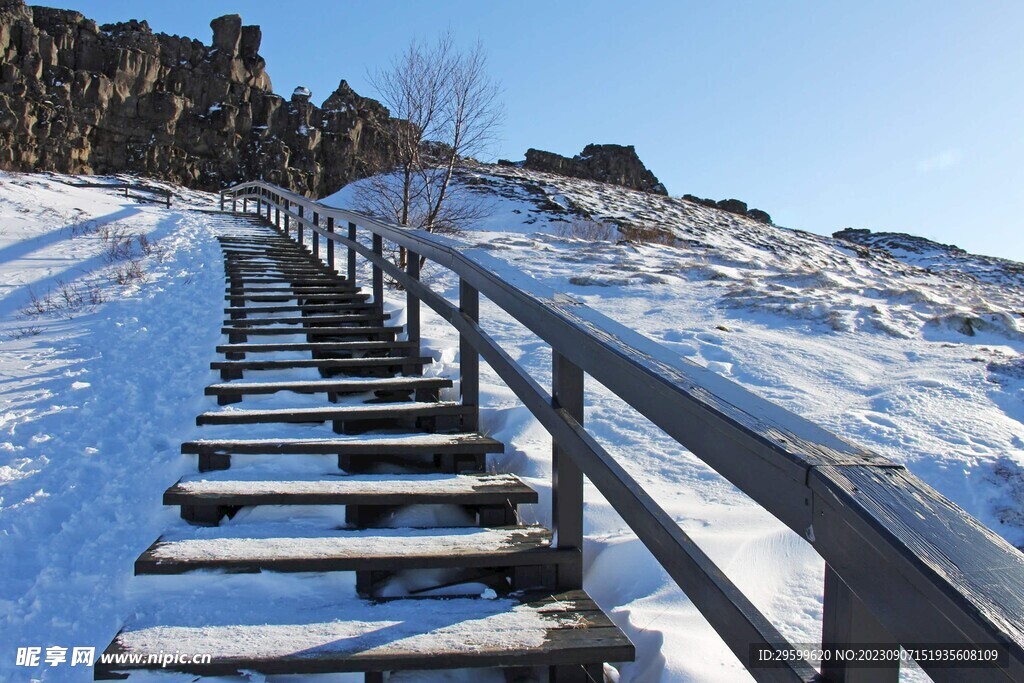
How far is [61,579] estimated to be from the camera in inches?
108

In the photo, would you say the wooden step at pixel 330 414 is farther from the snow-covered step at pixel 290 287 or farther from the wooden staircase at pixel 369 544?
the snow-covered step at pixel 290 287

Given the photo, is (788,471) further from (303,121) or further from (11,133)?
(303,121)

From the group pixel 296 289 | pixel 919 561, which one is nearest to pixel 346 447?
pixel 919 561

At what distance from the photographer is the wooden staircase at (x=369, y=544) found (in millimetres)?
2236

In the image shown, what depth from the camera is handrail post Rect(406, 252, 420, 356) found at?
5.54m

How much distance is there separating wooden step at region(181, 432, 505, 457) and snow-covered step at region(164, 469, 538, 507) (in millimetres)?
142

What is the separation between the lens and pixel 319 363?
201 inches

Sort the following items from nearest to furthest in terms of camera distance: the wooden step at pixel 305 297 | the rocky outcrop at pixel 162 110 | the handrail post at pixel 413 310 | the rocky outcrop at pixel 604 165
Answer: the handrail post at pixel 413 310
the wooden step at pixel 305 297
the rocky outcrop at pixel 162 110
the rocky outcrop at pixel 604 165

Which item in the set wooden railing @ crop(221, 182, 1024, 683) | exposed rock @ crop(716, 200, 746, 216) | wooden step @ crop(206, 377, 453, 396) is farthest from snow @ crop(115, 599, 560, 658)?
exposed rock @ crop(716, 200, 746, 216)

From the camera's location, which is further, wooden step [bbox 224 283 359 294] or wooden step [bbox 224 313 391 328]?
wooden step [bbox 224 283 359 294]

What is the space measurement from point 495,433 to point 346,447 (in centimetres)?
129

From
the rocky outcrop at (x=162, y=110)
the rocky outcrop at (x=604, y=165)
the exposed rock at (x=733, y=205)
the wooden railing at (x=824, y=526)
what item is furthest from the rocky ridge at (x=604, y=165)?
the wooden railing at (x=824, y=526)

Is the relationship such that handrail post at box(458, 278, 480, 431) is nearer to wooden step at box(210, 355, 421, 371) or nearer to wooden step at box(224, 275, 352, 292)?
wooden step at box(210, 355, 421, 371)

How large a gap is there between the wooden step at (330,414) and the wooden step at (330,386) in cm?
39
